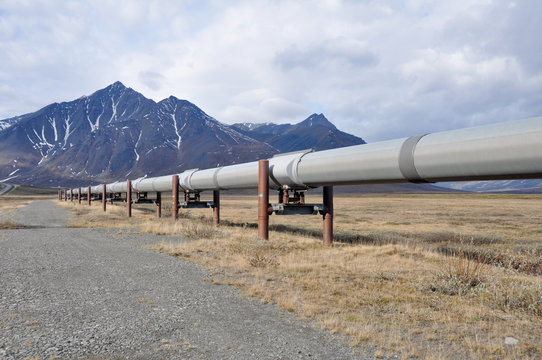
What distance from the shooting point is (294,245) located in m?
12.7

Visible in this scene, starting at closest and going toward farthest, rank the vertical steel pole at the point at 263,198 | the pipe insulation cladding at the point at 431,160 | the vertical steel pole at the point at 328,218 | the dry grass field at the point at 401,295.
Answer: the dry grass field at the point at 401,295 < the pipe insulation cladding at the point at 431,160 < the vertical steel pole at the point at 328,218 < the vertical steel pole at the point at 263,198

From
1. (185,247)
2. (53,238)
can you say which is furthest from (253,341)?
(53,238)

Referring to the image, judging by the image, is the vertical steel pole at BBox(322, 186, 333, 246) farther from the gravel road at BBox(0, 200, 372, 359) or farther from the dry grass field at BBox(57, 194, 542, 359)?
the gravel road at BBox(0, 200, 372, 359)

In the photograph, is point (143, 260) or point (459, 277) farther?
point (143, 260)

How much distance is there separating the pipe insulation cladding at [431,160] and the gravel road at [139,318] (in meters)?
4.69

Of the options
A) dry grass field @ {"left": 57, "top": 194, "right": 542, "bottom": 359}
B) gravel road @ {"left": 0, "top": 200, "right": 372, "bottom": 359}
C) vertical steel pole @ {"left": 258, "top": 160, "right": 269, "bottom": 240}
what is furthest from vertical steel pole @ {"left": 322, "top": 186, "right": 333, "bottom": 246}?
gravel road @ {"left": 0, "top": 200, "right": 372, "bottom": 359}

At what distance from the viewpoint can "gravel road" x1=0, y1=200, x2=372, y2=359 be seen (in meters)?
4.41

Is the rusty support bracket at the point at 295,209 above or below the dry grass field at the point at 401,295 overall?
above

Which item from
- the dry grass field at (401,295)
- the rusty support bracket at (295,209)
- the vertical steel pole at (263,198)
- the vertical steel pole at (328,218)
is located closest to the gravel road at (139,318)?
the dry grass field at (401,295)

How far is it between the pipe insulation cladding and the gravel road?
184 inches

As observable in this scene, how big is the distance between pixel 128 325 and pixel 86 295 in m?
1.97

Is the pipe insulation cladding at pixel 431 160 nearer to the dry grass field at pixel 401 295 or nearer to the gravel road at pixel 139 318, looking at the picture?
the dry grass field at pixel 401 295

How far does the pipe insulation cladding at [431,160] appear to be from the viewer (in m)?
6.59

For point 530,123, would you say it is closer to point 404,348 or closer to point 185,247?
point 404,348
